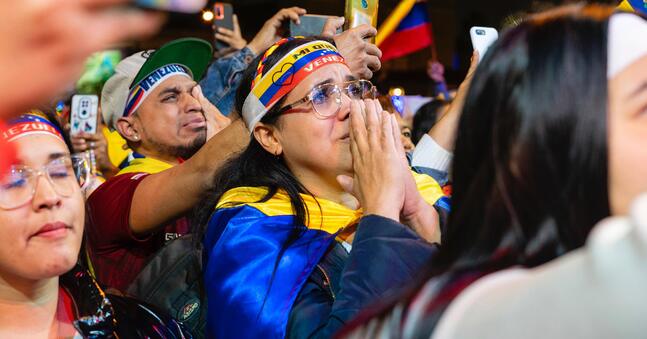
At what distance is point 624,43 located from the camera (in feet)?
3.96

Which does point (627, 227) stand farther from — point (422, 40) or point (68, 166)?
point (422, 40)

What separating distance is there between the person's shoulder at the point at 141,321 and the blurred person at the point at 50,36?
1.58m

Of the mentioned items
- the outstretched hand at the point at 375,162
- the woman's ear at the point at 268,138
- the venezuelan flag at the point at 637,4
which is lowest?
the woman's ear at the point at 268,138

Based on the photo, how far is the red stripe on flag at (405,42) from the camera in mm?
6234

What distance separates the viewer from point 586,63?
3.87 feet

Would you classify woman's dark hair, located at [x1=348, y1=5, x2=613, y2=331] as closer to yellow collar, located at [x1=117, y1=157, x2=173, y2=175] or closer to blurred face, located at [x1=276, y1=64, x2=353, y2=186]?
blurred face, located at [x1=276, y1=64, x2=353, y2=186]

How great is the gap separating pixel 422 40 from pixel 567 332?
549 centimetres

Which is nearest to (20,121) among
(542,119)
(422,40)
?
(542,119)

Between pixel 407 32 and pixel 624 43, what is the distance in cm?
520

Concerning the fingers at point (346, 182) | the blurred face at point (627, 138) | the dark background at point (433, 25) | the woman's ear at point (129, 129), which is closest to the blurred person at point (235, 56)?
the woman's ear at point (129, 129)

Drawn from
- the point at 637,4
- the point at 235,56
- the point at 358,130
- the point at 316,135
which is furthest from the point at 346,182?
the point at 235,56

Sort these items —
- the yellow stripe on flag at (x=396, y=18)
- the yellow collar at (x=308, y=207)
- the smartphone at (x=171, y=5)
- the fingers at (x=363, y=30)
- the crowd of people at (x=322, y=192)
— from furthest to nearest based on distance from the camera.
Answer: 1. the yellow stripe on flag at (x=396, y=18)
2. the fingers at (x=363, y=30)
3. the yellow collar at (x=308, y=207)
4. the crowd of people at (x=322, y=192)
5. the smartphone at (x=171, y=5)

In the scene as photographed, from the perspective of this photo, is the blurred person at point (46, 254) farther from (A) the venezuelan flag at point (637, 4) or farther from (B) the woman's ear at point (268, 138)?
(A) the venezuelan flag at point (637, 4)

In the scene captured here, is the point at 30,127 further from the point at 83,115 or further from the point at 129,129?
the point at 83,115
